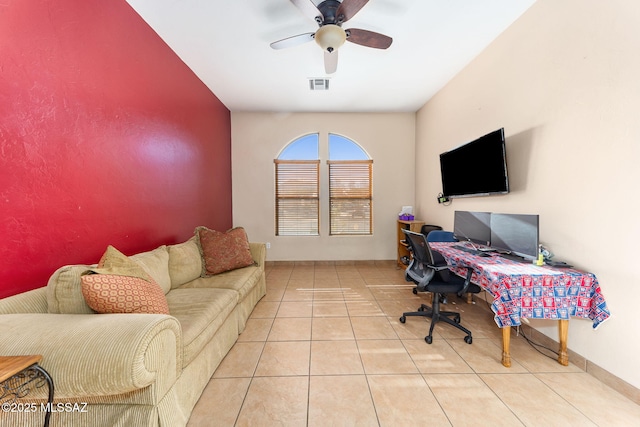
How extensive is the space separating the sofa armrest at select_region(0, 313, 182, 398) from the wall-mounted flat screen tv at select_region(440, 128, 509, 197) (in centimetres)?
303

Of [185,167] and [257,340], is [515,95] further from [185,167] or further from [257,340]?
[185,167]

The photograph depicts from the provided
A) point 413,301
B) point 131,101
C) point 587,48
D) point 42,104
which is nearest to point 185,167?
point 131,101

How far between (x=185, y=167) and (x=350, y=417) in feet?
10.0

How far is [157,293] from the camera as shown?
152cm

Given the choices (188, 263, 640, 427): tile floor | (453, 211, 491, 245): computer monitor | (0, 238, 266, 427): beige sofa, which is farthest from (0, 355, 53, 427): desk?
(453, 211, 491, 245): computer monitor

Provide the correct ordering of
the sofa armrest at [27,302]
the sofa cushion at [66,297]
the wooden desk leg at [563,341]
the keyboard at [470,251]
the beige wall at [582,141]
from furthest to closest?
1. the keyboard at [470,251]
2. the wooden desk leg at [563,341]
3. the beige wall at [582,141]
4. the sofa cushion at [66,297]
5. the sofa armrest at [27,302]

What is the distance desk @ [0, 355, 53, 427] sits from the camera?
33.5 inches

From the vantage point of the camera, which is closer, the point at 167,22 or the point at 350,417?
the point at 350,417

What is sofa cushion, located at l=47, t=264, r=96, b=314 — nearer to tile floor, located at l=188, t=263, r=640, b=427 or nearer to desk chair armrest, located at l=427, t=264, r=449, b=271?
tile floor, located at l=188, t=263, r=640, b=427

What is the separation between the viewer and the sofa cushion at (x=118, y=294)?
1.25 metres

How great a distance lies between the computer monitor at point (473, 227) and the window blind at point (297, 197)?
2534mm

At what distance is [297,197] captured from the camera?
188 inches

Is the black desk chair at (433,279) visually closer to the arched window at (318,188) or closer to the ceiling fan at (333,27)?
the ceiling fan at (333,27)

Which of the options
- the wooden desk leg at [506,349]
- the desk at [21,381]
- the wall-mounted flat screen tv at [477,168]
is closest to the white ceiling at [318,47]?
the wall-mounted flat screen tv at [477,168]
